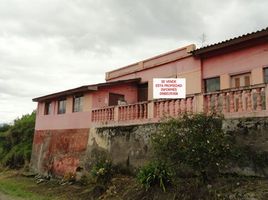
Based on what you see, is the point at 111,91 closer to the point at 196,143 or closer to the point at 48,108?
the point at 48,108

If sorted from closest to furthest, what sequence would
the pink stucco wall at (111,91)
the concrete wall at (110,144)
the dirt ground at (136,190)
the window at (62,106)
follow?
1. the dirt ground at (136,190)
2. the concrete wall at (110,144)
3. the pink stucco wall at (111,91)
4. the window at (62,106)

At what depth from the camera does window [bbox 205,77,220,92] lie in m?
14.1

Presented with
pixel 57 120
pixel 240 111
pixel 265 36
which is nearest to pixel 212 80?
pixel 265 36

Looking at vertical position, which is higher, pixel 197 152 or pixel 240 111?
pixel 240 111

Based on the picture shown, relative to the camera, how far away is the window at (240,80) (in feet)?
42.7

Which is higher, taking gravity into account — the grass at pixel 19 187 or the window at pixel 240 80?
the window at pixel 240 80

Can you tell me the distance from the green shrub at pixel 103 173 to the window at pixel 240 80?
6302 mm

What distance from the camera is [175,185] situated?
33.3ft

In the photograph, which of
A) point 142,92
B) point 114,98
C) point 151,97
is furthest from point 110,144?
point 142,92

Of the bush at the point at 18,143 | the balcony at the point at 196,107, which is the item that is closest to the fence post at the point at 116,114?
the balcony at the point at 196,107

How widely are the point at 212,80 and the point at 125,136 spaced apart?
184 inches

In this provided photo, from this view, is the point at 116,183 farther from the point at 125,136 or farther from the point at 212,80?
the point at 212,80

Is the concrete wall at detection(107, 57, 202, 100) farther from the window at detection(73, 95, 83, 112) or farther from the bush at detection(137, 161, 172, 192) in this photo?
the bush at detection(137, 161, 172, 192)

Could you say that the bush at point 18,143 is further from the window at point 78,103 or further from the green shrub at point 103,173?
the green shrub at point 103,173
